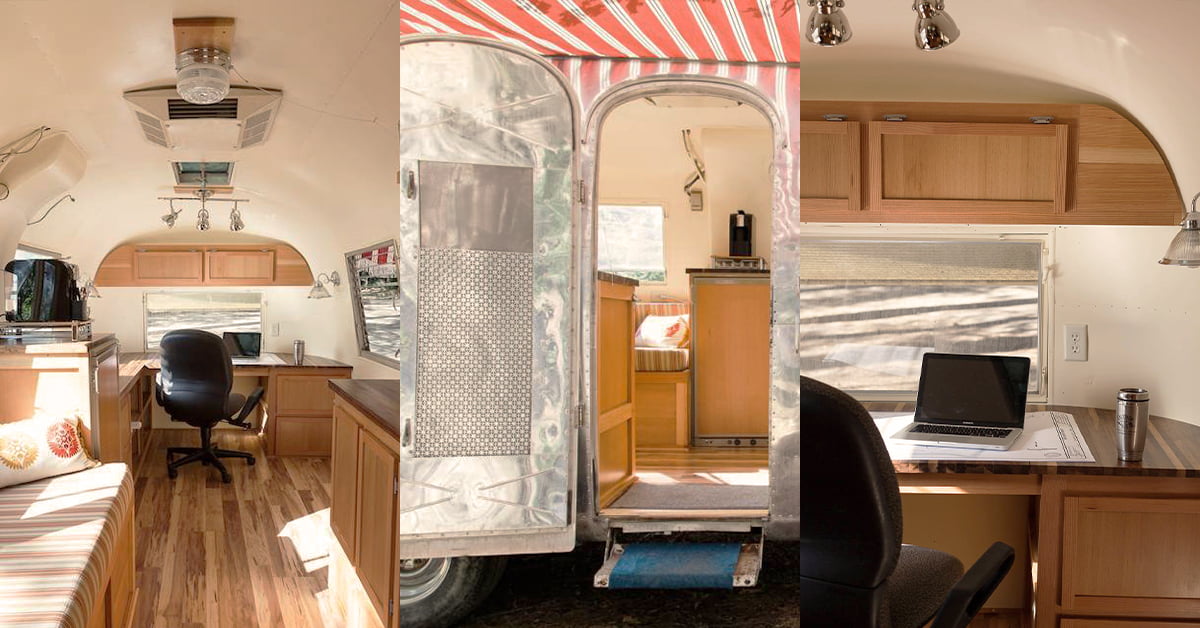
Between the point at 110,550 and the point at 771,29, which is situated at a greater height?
the point at 771,29

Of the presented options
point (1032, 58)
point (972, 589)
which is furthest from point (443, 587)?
point (1032, 58)

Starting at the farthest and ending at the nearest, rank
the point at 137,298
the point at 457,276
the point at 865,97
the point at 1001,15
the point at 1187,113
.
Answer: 1. the point at 1187,113
2. the point at 865,97
3. the point at 1001,15
4. the point at 137,298
5. the point at 457,276

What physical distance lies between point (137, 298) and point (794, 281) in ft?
1.89

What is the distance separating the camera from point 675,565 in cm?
70

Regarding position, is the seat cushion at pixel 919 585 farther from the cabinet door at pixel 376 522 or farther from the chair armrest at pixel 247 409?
the chair armrest at pixel 247 409

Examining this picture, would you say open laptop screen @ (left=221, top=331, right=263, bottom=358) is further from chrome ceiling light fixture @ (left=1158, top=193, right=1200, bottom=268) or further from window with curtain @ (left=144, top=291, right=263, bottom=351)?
chrome ceiling light fixture @ (left=1158, top=193, right=1200, bottom=268)

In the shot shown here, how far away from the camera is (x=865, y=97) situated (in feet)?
7.49

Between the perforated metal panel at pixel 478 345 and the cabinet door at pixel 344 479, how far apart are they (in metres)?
0.16

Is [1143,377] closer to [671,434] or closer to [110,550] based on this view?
[671,434]

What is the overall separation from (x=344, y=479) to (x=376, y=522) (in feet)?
0.19

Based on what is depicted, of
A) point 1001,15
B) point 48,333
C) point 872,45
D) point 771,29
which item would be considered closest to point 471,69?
point 771,29

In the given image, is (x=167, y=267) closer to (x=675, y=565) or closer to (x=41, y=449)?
(x=41, y=449)

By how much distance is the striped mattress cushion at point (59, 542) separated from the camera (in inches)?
26.5

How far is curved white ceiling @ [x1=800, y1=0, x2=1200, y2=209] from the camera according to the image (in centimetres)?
212
